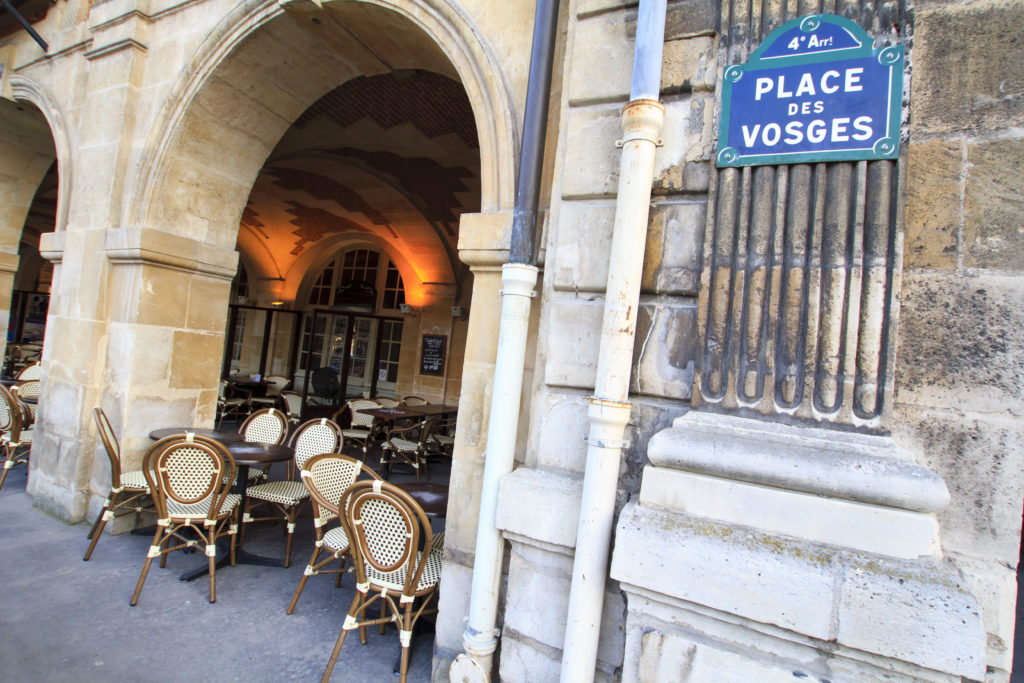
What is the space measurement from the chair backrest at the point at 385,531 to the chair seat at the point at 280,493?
1286mm

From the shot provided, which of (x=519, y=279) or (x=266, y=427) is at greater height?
(x=519, y=279)

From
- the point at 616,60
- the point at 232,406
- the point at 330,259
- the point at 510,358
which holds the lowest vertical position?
the point at 232,406

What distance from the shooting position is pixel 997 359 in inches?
56.3

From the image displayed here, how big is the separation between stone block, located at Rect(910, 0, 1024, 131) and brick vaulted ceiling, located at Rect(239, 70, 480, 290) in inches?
168

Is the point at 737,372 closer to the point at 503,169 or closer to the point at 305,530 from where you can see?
the point at 503,169

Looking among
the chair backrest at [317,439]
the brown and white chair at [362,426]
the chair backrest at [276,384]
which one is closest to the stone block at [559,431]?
the chair backrest at [317,439]

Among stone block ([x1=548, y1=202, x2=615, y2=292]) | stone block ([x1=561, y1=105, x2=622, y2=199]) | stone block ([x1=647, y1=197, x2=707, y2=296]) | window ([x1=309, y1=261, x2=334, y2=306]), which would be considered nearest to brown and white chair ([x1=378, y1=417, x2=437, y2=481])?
stone block ([x1=548, y1=202, x2=615, y2=292])

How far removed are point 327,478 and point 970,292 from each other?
2975mm

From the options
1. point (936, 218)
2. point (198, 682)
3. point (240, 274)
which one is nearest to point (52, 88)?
point (198, 682)

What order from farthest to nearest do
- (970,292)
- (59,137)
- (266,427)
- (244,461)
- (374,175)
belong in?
(374,175) < (59,137) < (266,427) < (244,461) < (970,292)

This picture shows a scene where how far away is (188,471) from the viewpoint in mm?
2980

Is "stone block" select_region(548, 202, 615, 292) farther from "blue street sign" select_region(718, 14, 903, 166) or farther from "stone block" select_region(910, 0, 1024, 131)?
"stone block" select_region(910, 0, 1024, 131)

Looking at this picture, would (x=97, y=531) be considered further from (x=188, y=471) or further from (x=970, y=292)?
(x=970, y=292)

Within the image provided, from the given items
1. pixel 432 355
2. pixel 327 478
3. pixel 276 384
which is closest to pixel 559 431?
pixel 327 478
